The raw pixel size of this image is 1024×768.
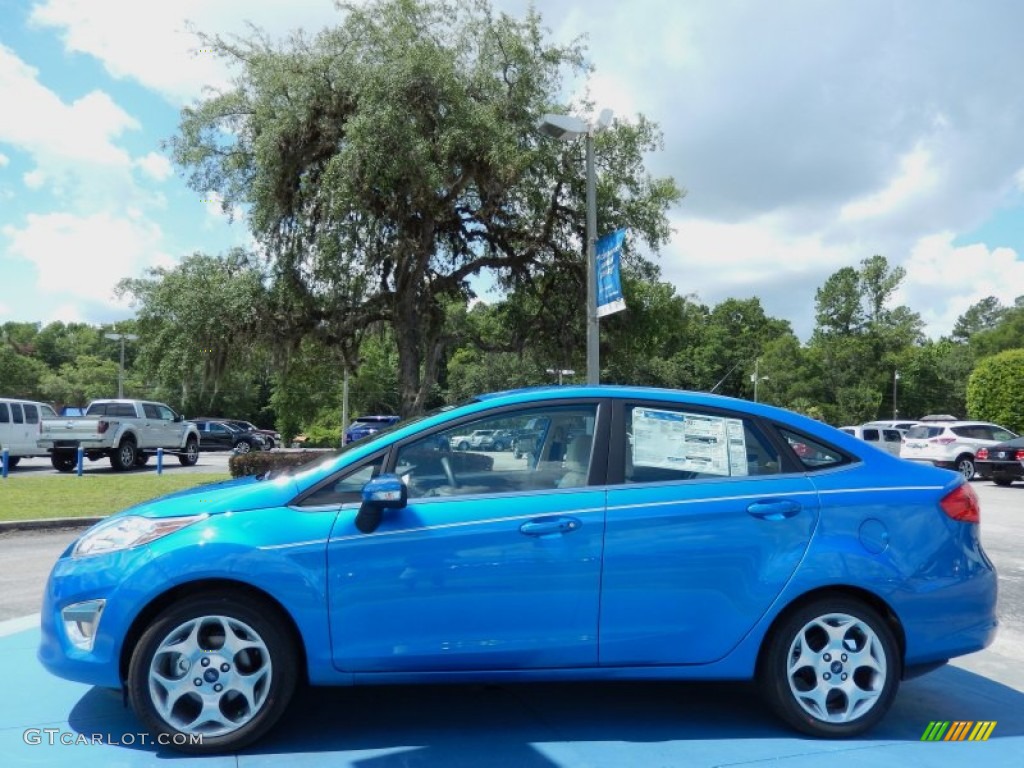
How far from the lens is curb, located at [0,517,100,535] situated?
11.1 m

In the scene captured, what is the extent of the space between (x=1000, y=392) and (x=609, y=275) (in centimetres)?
3335

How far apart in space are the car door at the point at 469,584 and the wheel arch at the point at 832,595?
0.84m

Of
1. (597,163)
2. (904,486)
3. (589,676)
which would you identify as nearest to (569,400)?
(589,676)

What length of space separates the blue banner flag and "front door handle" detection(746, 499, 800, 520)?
6992 millimetres

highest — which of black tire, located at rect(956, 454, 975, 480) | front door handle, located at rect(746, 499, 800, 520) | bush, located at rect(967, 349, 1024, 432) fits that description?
bush, located at rect(967, 349, 1024, 432)

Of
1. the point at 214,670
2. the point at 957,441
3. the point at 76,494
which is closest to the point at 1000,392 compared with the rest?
the point at 957,441

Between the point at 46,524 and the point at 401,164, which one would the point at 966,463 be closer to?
the point at 401,164

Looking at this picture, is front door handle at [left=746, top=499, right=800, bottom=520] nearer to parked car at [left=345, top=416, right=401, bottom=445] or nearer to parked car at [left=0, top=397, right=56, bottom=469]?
parked car at [left=0, top=397, right=56, bottom=469]

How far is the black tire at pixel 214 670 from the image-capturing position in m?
3.49

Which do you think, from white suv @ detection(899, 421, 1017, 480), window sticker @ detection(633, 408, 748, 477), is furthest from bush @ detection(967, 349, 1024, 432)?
window sticker @ detection(633, 408, 748, 477)

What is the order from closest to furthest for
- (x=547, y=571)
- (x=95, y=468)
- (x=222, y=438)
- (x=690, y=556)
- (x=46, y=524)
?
(x=547, y=571) → (x=690, y=556) → (x=46, y=524) → (x=95, y=468) → (x=222, y=438)

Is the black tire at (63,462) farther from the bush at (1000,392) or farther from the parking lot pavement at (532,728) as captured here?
the bush at (1000,392)

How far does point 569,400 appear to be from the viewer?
13.4ft

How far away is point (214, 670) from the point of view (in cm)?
352
